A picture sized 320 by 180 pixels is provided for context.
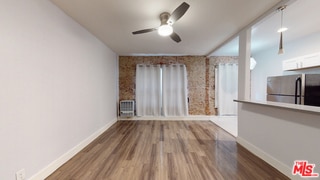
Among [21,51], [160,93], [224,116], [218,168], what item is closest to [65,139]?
[21,51]

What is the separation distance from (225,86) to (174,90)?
1.93 metres

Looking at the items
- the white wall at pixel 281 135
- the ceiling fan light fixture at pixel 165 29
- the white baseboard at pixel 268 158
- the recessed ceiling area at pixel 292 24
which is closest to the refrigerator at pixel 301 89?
the recessed ceiling area at pixel 292 24

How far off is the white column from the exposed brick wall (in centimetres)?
252

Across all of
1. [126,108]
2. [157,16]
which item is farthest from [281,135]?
[126,108]

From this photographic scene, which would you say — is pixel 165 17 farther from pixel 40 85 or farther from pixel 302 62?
pixel 302 62

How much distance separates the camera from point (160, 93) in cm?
579

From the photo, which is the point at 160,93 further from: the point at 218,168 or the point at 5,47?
the point at 5,47

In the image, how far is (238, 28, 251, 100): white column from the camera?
3119 millimetres

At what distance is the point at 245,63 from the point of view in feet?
10.4

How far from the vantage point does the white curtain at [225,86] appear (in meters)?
5.86

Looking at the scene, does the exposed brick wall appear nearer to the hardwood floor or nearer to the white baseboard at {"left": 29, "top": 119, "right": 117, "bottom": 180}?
the hardwood floor

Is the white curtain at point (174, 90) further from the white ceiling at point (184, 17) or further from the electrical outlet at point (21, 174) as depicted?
the electrical outlet at point (21, 174)

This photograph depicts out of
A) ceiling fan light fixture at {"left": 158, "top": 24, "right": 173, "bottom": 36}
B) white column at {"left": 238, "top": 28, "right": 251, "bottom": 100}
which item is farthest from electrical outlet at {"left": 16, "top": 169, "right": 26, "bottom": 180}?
white column at {"left": 238, "top": 28, "right": 251, "bottom": 100}

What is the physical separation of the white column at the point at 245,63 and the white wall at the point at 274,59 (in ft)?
6.27
